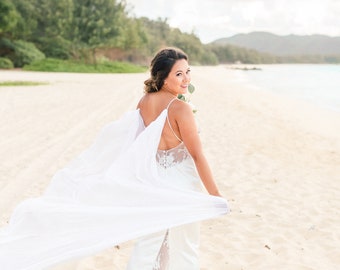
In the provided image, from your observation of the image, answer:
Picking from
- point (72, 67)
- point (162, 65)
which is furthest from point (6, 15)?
point (162, 65)

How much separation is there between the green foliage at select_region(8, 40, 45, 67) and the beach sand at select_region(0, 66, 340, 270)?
93.5 feet

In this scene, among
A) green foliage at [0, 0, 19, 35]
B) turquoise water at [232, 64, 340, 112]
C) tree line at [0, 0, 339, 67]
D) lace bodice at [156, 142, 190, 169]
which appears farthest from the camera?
tree line at [0, 0, 339, 67]

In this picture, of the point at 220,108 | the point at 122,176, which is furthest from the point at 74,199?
the point at 220,108

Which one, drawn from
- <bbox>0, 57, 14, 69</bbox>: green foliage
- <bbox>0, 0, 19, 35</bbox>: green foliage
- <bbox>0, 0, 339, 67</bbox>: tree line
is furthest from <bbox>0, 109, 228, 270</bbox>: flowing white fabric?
<bbox>0, 0, 19, 35</bbox>: green foliage

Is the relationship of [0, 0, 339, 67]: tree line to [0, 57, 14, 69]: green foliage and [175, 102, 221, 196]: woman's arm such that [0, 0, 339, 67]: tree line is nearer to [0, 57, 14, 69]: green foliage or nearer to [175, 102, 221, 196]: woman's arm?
[0, 57, 14, 69]: green foliage

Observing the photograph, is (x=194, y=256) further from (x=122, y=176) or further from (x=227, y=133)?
(x=227, y=133)

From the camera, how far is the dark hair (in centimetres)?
275

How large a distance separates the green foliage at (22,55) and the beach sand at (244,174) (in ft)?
93.5

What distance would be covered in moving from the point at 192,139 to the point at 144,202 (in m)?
0.47

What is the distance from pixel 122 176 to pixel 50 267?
669 mm

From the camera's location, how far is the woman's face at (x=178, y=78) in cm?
275

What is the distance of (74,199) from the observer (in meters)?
2.90

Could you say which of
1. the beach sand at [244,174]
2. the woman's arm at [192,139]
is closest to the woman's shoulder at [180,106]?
the woman's arm at [192,139]

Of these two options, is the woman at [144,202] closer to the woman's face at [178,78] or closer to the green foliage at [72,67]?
the woman's face at [178,78]
